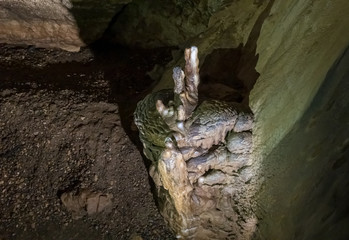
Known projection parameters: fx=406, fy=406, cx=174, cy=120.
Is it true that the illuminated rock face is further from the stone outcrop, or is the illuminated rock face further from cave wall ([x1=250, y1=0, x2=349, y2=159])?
the stone outcrop

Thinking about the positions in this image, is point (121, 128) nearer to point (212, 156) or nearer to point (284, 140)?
point (212, 156)

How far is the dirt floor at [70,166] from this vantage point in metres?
2.18

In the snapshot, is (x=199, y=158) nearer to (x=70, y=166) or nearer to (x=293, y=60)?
(x=293, y=60)

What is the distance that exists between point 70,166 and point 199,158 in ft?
2.81

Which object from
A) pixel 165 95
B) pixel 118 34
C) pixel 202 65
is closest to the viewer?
pixel 165 95

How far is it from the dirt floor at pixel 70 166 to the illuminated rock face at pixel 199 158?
0.93ft

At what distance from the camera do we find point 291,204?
71.1 inches

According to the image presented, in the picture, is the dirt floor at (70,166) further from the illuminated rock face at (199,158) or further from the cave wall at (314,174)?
the cave wall at (314,174)

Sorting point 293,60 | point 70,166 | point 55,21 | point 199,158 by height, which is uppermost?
point 293,60

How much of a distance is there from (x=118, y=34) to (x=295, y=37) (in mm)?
2188

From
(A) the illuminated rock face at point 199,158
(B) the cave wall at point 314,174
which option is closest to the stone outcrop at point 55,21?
(A) the illuminated rock face at point 199,158

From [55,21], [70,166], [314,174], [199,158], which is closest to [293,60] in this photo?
[314,174]

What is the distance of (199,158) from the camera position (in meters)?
1.88

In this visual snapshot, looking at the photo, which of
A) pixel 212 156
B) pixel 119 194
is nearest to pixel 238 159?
pixel 212 156
